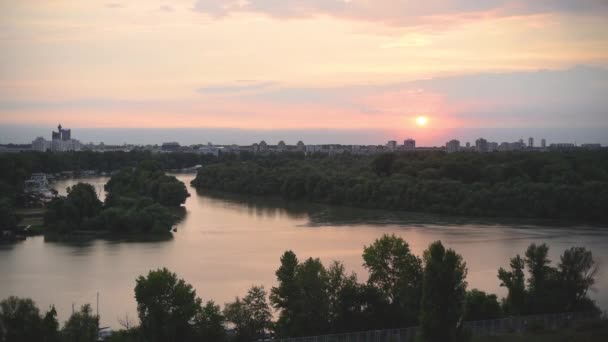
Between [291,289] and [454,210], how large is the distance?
9.26 metres

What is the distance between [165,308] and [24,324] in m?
0.93

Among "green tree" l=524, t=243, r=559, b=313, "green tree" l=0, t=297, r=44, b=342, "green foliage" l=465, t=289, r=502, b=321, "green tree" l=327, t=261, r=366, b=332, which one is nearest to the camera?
"green tree" l=0, t=297, r=44, b=342

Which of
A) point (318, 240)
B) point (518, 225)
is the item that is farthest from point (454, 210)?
point (318, 240)

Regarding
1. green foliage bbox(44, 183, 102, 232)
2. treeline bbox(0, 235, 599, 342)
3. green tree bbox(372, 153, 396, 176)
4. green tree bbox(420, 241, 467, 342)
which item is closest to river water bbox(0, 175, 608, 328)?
green foliage bbox(44, 183, 102, 232)

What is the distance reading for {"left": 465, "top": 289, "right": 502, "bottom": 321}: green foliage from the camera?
510 cm

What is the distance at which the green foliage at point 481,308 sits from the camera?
510cm

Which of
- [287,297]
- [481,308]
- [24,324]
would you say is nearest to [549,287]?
[481,308]

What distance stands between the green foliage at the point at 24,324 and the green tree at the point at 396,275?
2.39 meters

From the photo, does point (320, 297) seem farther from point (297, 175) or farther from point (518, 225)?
point (297, 175)

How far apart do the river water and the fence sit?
1.48m

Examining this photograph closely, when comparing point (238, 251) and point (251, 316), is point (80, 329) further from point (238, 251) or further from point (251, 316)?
point (238, 251)

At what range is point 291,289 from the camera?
497cm

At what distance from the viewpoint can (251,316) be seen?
15.9 feet

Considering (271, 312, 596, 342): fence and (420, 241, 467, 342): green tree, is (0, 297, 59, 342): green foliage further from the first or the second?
(420, 241, 467, 342): green tree
